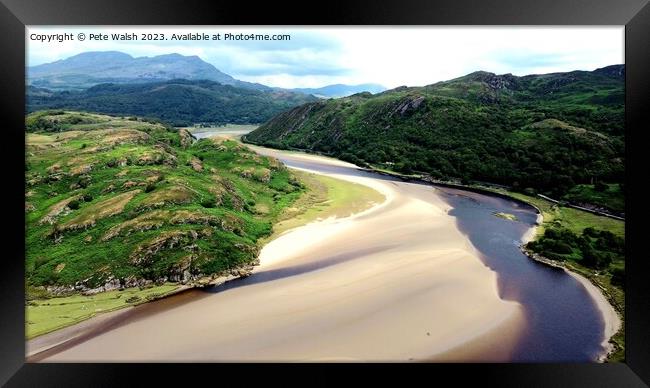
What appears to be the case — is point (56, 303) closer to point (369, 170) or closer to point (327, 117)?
point (369, 170)

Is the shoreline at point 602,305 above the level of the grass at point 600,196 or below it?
below

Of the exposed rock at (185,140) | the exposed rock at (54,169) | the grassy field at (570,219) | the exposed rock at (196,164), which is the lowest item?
the grassy field at (570,219)

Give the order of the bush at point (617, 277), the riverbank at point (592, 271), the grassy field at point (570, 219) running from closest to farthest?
the riverbank at point (592, 271) < the bush at point (617, 277) < the grassy field at point (570, 219)

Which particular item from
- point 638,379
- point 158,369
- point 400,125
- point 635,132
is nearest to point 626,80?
point 635,132

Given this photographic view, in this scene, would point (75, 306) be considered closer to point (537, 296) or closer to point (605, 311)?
point (537, 296)

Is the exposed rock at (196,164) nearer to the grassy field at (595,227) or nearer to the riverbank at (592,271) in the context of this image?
the riverbank at (592,271)

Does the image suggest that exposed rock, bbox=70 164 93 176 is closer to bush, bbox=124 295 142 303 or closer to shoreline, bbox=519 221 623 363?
bush, bbox=124 295 142 303

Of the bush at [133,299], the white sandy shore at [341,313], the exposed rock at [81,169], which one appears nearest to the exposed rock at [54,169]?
the exposed rock at [81,169]
